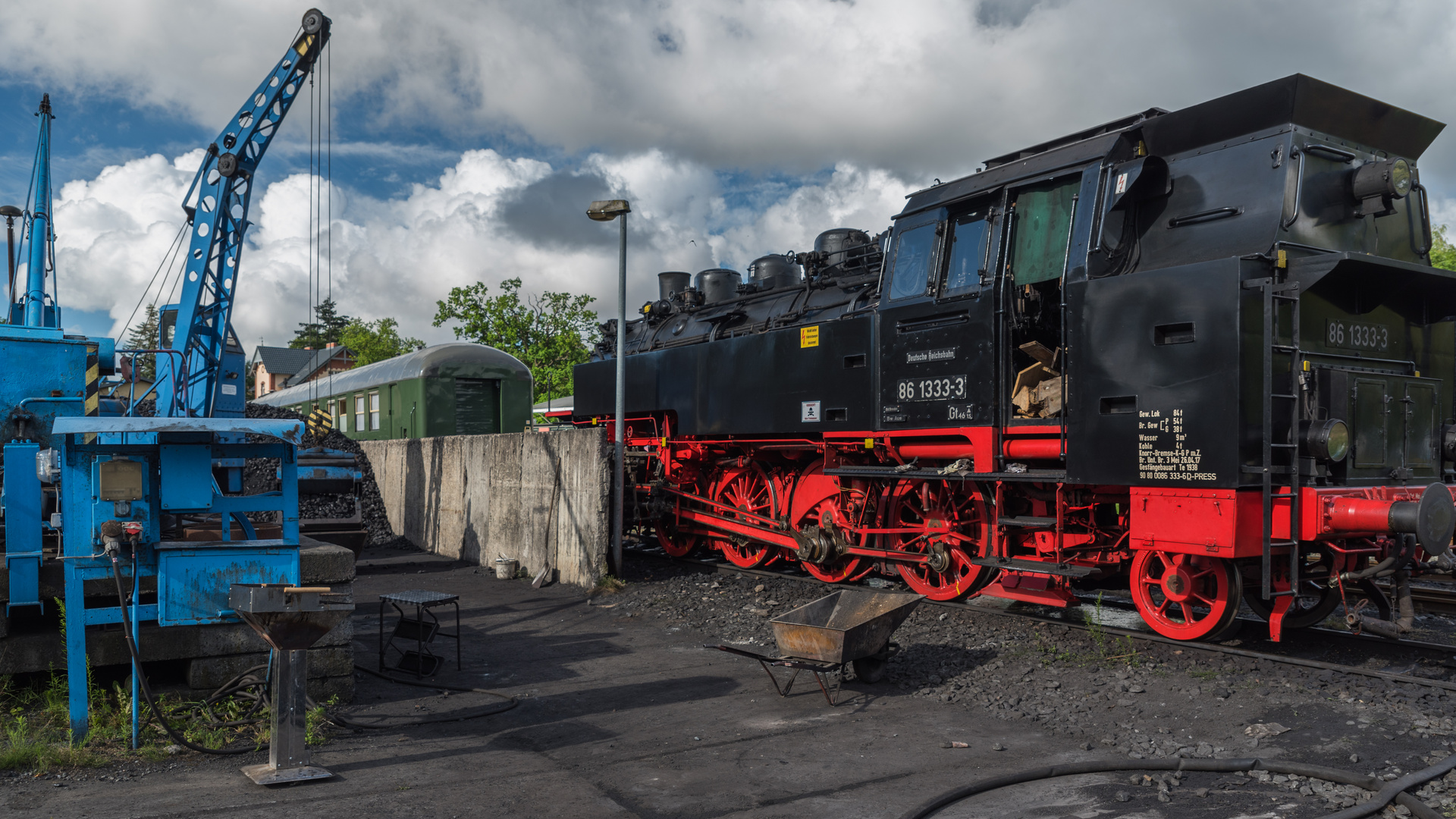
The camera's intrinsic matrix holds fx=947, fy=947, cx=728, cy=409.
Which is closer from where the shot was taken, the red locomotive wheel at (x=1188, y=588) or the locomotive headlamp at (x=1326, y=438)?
the locomotive headlamp at (x=1326, y=438)

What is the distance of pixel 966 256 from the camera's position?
26.7ft

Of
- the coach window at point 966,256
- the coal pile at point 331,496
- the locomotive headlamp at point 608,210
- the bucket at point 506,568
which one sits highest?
the locomotive headlamp at point 608,210

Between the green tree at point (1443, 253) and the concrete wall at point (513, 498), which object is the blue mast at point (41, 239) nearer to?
the concrete wall at point (513, 498)

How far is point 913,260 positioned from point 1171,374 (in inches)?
117

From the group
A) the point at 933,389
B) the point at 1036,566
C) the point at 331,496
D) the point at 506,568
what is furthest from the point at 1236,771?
the point at 331,496

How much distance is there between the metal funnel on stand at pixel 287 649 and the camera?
185 inches

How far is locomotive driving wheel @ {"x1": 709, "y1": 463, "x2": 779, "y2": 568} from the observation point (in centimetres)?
1116

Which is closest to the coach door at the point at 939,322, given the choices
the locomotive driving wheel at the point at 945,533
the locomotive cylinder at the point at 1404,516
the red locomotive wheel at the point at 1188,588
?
the locomotive driving wheel at the point at 945,533

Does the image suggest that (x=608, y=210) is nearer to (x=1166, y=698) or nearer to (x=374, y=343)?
(x=1166, y=698)

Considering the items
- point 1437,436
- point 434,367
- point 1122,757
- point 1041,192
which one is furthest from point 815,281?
point 434,367

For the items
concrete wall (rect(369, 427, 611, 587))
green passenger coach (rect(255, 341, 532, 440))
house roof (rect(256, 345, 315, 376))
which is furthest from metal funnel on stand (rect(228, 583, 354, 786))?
house roof (rect(256, 345, 315, 376))

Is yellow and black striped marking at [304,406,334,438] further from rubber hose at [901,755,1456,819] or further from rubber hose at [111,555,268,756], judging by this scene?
rubber hose at [901,755,1456,819]

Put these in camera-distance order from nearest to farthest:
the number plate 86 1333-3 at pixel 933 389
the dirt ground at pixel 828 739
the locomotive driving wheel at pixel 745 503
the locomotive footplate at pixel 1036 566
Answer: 1. the dirt ground at pixel 828 739
2. the locomotive footplate at pixel 1036 566
3. the number plate 86 1333-3 at pixel 933 389
4. the locomotive driving wheel at pixel 745 503

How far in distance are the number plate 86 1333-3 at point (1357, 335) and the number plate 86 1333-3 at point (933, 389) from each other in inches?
102
